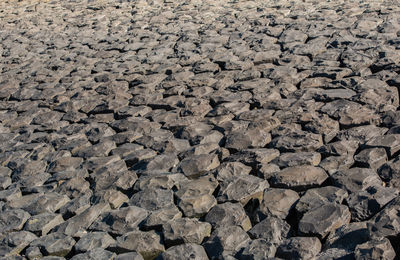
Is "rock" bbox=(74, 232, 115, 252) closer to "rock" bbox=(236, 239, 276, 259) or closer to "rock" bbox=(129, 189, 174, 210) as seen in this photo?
"rock" bbox=(129, 189, 174, 210)

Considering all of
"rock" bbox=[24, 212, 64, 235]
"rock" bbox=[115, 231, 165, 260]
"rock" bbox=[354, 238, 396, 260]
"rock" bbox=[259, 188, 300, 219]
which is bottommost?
"rock" bbox=[24, 212, 64, 235]

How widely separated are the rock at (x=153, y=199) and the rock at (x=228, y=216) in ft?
0.89

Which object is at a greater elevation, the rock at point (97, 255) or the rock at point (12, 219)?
the rock at point (97, 255)

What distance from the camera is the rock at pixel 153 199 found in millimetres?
2863

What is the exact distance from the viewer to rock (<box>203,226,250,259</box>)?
244cm

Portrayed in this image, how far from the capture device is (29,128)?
13.9 feet

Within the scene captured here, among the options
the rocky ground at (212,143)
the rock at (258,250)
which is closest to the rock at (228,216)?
the rocky ground at (212,143)

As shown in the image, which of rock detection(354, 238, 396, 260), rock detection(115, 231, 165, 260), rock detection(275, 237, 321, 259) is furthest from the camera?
rock detection(115, 231, 165, 260)

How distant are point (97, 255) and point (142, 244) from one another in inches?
8.6

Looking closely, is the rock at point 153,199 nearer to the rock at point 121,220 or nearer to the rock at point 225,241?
the rock at point 121,220

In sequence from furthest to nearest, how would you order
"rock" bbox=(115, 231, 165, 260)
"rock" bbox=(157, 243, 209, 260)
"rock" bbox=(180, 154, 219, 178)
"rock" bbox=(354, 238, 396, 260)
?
"rock" bbox=(180, 154, 219, 178)
"rock" bbox=(115, 231, 165, 260)
"rock" bbox=(157, 243, 209, 260)
"rock" bbox=(354, 238, 396, 260)

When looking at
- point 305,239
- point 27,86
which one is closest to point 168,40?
point 27,86

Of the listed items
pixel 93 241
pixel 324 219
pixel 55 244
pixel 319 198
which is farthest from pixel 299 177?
pixel 55 244

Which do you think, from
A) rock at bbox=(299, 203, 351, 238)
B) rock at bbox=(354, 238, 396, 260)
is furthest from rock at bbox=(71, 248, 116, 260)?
rock at bbox=(354, 238, 396, 260)
